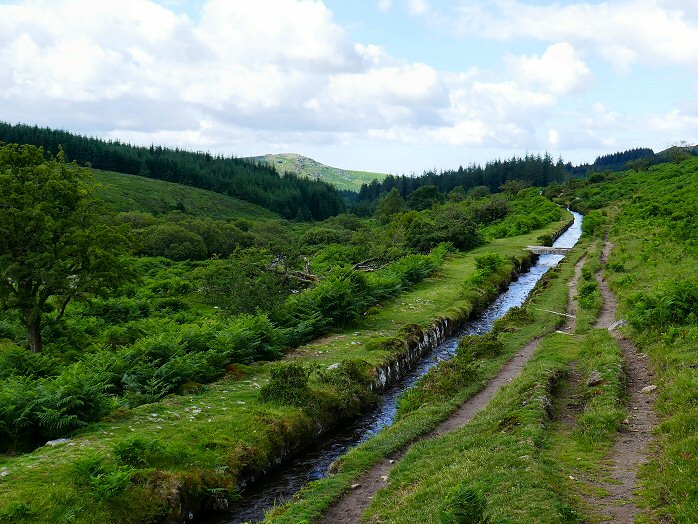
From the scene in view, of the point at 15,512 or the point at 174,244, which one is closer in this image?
the point at 15,512

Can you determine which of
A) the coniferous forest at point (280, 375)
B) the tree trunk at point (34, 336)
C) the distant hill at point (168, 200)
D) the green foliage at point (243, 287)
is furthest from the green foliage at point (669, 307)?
the distant hill at point (168, 200)

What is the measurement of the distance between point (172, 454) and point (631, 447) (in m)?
11.8

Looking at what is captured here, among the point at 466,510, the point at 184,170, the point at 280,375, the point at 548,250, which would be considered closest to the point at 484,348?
the point at 280,375

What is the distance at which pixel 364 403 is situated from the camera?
2116 centimetres

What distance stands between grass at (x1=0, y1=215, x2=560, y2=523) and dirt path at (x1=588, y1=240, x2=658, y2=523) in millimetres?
6072

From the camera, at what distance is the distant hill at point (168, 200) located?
4638 inches

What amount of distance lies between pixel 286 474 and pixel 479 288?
27.9 meters

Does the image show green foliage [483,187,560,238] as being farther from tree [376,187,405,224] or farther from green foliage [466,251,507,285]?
tree [376,187,405,224]

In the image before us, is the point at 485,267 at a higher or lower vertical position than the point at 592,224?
lower

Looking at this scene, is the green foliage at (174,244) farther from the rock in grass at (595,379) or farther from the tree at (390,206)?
the tree at (390,206)

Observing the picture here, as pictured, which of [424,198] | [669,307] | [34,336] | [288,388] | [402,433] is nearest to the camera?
[402,433]

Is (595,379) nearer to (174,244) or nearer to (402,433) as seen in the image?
(402,433)

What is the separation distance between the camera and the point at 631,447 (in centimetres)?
1254

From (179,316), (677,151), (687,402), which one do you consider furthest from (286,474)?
(677,151)
